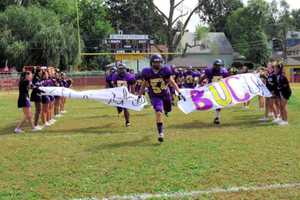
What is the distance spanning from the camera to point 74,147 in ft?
32.9

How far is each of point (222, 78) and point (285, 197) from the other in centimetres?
886

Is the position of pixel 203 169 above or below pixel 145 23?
below

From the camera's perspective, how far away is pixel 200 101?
13758mm

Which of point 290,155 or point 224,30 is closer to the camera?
point 290,155

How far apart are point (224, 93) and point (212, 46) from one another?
237 ft

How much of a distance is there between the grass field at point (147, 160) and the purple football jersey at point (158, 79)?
107 cm

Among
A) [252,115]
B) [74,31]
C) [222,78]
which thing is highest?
[74,31]

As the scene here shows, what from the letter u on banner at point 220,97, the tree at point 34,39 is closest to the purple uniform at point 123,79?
the letter u on banner at point 220,97

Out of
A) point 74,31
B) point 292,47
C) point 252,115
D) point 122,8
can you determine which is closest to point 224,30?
point 292,47

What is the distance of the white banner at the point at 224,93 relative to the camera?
13.7 meters

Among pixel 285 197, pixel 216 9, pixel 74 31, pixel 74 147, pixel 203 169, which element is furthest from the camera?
pixel 216 9

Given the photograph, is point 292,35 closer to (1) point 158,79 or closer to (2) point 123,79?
(2) point 123,79

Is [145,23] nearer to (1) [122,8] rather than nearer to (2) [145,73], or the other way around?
(1) [122,8]

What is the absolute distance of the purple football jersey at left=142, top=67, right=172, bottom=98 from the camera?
10856mm
